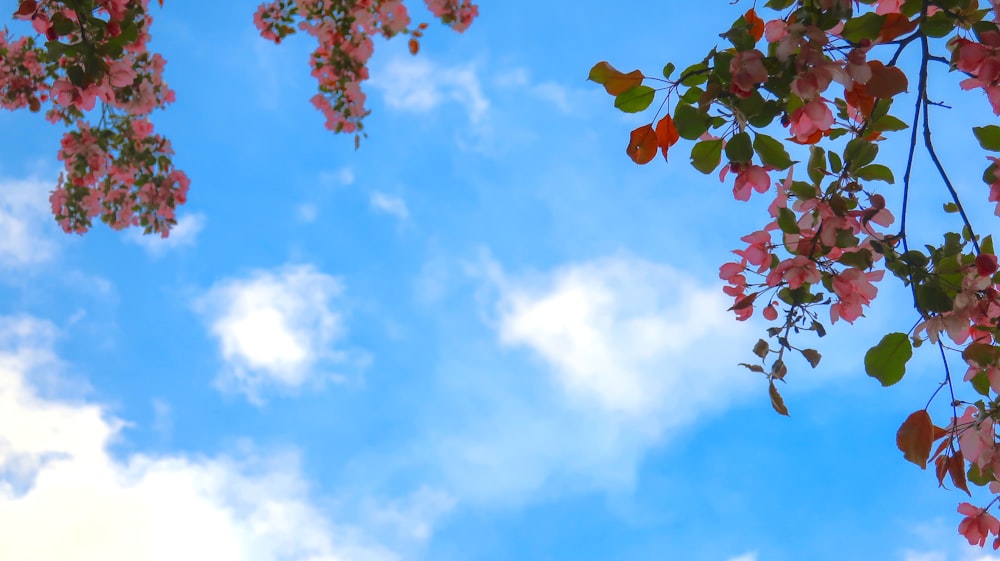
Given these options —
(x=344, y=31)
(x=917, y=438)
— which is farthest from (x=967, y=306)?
(x=344, y=31)

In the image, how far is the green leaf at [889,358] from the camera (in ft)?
6.08

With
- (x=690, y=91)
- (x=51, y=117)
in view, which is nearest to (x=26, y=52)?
(x=51, y=117)

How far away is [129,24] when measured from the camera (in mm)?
2324

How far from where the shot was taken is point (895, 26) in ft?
5.50

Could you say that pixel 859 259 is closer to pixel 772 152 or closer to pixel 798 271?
pixel 798 271

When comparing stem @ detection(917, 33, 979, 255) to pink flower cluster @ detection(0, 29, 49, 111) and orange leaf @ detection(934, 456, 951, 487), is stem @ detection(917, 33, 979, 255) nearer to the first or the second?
orange leaf @ detection(934, 456, 951, 487)

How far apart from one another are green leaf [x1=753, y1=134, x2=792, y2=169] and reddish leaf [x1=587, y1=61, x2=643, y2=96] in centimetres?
31

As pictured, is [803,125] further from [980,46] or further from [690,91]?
Answer: [980,46]

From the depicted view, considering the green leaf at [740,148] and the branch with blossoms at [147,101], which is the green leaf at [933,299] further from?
the branch with blossoms at [147,101]

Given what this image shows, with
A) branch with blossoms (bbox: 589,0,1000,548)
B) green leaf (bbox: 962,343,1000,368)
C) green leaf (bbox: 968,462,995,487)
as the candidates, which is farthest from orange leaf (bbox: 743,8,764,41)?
green leaf (bbox: 968,462,995,487)

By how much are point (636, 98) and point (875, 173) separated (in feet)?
2.08

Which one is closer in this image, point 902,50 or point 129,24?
point 902,50

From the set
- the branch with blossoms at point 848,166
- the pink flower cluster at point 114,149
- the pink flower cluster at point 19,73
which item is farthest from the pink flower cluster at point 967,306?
the pink flower cluster at point 19,73

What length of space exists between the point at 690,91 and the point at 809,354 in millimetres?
723
